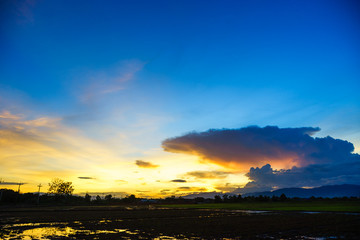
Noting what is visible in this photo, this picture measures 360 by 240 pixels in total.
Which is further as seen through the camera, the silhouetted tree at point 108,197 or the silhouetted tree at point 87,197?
the silhouetted tree at point 108,197

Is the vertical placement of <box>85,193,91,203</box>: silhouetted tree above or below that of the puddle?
below

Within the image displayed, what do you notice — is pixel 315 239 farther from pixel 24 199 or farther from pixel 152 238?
pixel 24 199

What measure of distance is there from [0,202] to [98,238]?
11123 centimetres

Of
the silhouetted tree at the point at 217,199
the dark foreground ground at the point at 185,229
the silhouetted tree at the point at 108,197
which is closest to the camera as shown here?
the dark foreground ground at the point at 185,229

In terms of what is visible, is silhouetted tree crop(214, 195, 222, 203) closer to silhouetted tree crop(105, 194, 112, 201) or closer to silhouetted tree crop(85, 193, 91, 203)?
silhouetted tree crop(105, 194, 112, 201)

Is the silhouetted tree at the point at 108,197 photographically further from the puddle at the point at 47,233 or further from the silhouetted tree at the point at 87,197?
the puddle at the point at 47,233

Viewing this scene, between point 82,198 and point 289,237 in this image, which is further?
point 82,198

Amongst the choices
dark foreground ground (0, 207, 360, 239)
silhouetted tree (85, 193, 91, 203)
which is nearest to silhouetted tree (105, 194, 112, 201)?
silhouetted tree (85, 193, 91, 203)

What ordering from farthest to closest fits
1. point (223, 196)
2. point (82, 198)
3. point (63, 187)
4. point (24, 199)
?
point (223, 196)
point (82, 198)
point (63, 187)
point (24, 199)

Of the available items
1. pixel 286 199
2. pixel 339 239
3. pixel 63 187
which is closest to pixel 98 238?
pixel 339 239

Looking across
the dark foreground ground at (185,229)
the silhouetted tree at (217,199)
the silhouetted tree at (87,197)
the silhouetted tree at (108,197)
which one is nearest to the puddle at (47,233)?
the dark foreground ground at (185,229)

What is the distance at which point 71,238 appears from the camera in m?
20.5

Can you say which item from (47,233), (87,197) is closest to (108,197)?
(87,197)

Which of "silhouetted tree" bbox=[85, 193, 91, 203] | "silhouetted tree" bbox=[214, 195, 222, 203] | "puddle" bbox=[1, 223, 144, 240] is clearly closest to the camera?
"puddle" bbox=[1, 223, 144, 240]
